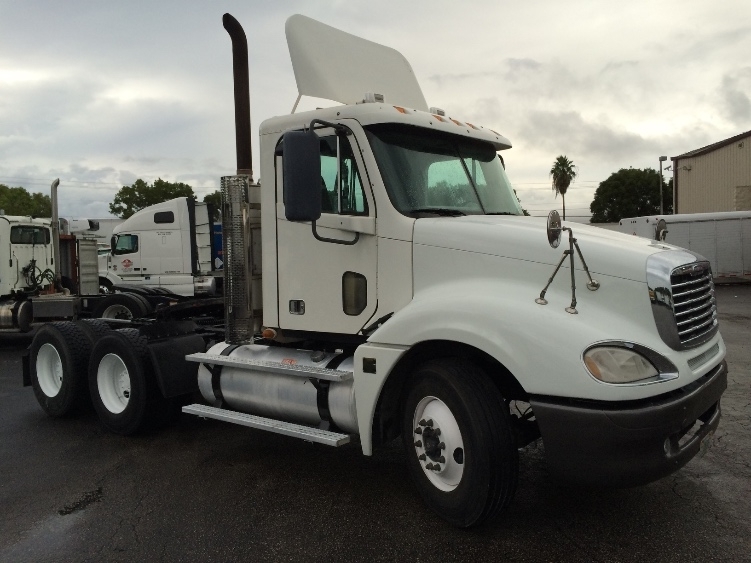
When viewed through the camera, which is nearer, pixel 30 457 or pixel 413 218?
pixel 413 218

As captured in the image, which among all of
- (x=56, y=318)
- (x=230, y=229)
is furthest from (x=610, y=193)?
(x=230, y=229)

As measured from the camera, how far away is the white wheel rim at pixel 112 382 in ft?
20.6

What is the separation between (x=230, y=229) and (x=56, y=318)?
9.87 m

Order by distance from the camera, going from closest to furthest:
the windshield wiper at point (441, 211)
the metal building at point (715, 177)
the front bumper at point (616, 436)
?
the front bumper at point (616, 436) → the windshield wiper at point (441, 211) → the metal building at point (715, 177)

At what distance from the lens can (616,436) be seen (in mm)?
3223

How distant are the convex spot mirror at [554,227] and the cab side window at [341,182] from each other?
1368mm

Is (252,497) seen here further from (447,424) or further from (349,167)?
(349,167)

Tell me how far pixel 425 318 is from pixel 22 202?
235ft

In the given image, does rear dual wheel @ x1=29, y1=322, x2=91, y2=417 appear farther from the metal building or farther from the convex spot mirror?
the metal building

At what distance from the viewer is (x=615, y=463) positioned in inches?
129

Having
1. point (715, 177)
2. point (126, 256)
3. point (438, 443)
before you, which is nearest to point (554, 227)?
point (438, 443)

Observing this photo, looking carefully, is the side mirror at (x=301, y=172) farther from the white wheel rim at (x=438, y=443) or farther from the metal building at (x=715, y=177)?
the metal building at (x=715, y=177)

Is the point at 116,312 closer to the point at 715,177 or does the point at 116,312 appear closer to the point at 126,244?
the point at 126,244

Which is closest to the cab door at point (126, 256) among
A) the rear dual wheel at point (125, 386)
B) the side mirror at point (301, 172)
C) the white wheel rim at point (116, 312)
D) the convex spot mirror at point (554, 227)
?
the white wheel rim at point (116, 312)
